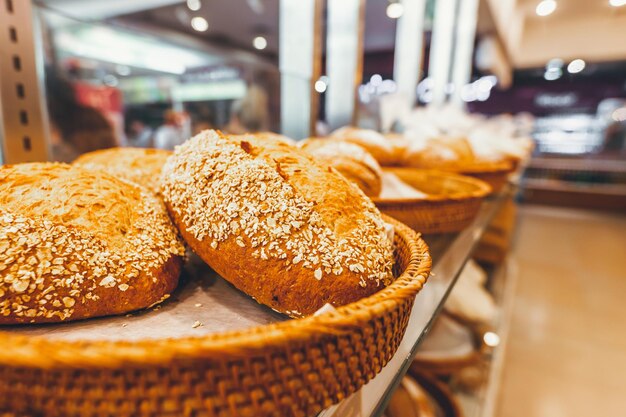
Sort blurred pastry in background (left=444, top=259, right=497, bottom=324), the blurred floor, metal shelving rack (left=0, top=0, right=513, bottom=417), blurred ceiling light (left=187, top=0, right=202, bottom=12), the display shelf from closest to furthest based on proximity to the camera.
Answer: the display shelf → metal shelving rack (left=0, top=0, right=513, bottom=417) → blurred pastry in background (left=444, top=259, right=497, bottom=324) → the blurred floor → blurred ceiling light (left=187, top=0, right=202, bottom=12)

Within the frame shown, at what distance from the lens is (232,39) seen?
271 inches

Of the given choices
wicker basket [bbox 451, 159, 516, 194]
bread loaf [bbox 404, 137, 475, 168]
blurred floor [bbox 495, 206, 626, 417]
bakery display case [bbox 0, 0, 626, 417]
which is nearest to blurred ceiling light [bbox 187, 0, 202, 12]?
bakery display case [bbox 0, 0, 626, 417]

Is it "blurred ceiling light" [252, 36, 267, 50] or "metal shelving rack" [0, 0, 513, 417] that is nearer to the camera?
"metal shelving rack" [0, 0, 513, 417]

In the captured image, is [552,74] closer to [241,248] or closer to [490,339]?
[490,339]

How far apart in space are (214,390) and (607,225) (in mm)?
7842

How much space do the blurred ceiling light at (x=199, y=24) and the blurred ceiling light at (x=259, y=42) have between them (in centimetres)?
93

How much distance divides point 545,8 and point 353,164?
742 centimetres

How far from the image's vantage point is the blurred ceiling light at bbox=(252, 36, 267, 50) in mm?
6842

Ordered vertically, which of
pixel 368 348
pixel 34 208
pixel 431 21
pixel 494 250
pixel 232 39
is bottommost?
pixel 494 250

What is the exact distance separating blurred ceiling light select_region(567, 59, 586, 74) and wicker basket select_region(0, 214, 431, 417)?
10.3m

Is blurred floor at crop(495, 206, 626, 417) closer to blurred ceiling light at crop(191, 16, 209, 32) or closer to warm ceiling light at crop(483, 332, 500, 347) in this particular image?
warm ceiling light at crop(483, 332, 500, 347)

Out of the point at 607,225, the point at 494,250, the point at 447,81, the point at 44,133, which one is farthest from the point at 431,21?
the point at 607,225

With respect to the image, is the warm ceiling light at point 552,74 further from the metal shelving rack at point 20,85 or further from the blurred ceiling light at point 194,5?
the metal shelving rack at point 20,85

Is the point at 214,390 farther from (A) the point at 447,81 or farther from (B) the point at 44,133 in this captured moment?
(A) the point at 447,81
